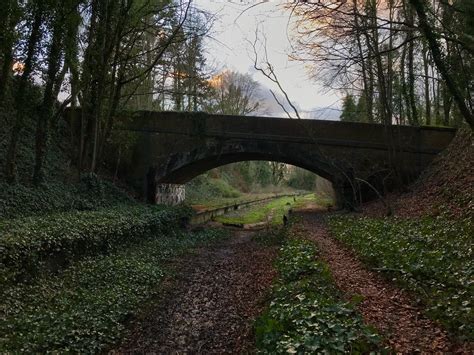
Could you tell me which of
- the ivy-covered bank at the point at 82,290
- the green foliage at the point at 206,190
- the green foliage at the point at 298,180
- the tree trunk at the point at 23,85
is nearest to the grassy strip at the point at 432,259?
the ivy-covered bank at the point at 82,290

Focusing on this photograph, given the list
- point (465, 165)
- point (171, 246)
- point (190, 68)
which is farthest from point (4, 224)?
point (190, 68)

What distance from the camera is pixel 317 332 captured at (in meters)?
4.61

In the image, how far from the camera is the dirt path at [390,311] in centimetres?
443

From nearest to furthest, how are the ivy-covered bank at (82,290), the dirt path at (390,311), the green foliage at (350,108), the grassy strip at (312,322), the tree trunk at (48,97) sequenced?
the grassy strip at (312,322), the dirt path at (390,311), the ivy-covered bank at (82,290), the tree trunk at (48,97), the green foliage at (350,108)

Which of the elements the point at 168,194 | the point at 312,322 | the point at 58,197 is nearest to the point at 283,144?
the point at 168,194

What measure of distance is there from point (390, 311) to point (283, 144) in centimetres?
1481

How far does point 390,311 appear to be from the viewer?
18.4ft

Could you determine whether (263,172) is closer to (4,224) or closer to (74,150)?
(74,150)

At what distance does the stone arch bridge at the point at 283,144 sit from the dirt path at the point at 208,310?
352 inches

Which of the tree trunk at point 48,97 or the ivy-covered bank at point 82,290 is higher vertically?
the tree trunk at point 48,97

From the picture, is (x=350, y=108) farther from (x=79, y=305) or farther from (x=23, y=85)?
(x=79, y=305)

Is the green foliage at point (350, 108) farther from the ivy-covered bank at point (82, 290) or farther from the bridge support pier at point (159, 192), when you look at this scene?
the ivy-covered bank at point (82, 290)

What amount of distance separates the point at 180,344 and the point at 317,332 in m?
2.42

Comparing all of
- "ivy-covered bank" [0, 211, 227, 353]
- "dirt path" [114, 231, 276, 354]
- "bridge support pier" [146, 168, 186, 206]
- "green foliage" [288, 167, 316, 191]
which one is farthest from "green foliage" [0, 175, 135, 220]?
"green foliage" [288, 167, 316, 191]
